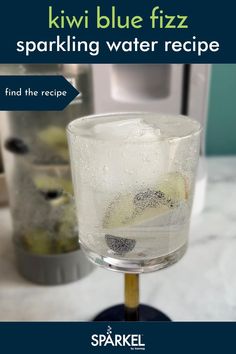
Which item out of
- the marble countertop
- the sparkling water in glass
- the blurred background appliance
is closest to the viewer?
the sparkling water in glass

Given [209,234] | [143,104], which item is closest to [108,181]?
[209,234]

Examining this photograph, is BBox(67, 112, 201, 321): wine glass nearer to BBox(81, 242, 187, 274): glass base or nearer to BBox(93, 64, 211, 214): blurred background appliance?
BBox(81, 242, 187, 274): glass base

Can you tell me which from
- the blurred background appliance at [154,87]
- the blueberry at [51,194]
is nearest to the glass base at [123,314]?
the blueberry at [51,194]

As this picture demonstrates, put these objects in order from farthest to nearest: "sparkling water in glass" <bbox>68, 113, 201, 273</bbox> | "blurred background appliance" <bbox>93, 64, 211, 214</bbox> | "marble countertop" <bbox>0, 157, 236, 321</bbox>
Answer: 1. "blurred background appliance" <bbox>93, 64, 211, 214</bbox>
2. "marble countertop" <bbox>0, 157, 236, 321</bbox>
3. "sparkling water in glass" <bbox>68, 113, 201, 273</bbox>

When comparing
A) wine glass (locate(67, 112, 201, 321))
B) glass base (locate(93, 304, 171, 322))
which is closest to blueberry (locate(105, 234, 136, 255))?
wine glass (locate(67, 112, 201, 321))

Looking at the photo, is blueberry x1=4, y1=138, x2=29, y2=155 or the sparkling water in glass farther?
blueberry x1=4, y1=138, x2=29, y2=155

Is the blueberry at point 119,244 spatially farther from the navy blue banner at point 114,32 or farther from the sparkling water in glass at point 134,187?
the navy blue banner at point 114,32
